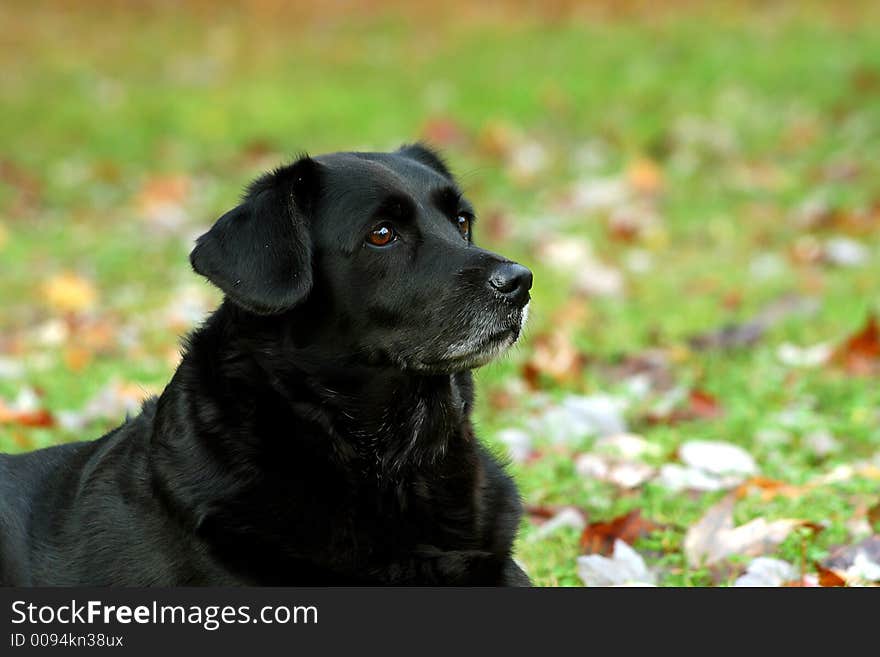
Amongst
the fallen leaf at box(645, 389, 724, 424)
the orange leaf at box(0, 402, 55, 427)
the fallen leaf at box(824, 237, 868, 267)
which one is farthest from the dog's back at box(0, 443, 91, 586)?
the fallen leaf at box(824, 237, 868, 267)

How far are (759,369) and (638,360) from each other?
671mm

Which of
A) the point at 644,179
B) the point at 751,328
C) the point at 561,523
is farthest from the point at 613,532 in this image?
the point at 644,179

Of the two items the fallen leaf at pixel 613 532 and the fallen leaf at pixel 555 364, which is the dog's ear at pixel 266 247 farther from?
the fallen leaf at pixel 555 364

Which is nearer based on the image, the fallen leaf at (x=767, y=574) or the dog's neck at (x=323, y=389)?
the dog's neck at (x=323, y=389)

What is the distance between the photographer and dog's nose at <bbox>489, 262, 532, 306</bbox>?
3.63 m

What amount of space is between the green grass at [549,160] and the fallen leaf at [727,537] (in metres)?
0.06

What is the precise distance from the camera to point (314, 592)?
329 centimetres

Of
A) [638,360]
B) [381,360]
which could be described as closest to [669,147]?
[638,360]

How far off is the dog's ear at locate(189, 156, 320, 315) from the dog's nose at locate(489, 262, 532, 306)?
0.51 meters

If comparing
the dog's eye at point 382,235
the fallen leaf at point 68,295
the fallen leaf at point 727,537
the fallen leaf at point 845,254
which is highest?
the fallen leaf at point 68,295

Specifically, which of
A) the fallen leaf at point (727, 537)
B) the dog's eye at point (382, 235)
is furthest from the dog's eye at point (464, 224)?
the fallen leaf at point (727, 537)

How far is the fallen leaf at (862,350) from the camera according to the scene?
20.8 ft

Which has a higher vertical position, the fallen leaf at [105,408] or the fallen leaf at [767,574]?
the fallen leaf at [105,408]

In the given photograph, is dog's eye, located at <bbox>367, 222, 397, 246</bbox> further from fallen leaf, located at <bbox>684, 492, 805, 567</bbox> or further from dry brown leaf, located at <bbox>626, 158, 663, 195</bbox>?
dry brown leaf, located at <bbox>626, 158, 663, 195</bbox>
